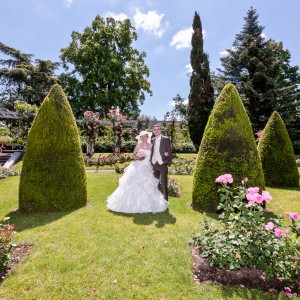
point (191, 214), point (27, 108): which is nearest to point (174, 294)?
point (191, 214)

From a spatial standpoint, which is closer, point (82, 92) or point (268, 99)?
point (268, 99)

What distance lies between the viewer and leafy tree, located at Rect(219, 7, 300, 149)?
2475cm

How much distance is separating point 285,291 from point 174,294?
1.78m

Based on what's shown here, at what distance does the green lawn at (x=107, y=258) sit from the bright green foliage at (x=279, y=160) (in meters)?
3.66

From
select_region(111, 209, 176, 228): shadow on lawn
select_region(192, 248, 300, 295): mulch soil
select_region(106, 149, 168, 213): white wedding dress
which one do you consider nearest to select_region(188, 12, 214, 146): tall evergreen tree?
select_region(106, 149, 168, 213): white wedding dress

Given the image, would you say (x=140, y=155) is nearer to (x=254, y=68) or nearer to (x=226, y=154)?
(x=226, y=154)

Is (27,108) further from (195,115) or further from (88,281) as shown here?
(88,281)

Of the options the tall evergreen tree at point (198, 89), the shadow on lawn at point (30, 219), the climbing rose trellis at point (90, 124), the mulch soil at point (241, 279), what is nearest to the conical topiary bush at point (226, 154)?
the mulch soil at point (241, 279)

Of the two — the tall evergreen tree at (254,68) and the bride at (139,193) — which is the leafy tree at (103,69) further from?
the bride at (139,193)

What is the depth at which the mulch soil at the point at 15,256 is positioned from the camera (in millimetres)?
4445

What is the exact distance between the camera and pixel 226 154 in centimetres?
738

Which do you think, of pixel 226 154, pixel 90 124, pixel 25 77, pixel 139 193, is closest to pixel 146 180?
pixel 139 193

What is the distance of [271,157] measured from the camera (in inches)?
459

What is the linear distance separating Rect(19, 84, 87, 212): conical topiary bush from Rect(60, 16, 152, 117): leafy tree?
25.6 meters
